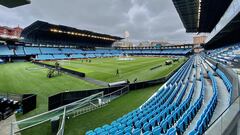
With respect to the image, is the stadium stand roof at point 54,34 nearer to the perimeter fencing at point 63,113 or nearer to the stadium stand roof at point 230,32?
the perimeter fencing at point 63,113

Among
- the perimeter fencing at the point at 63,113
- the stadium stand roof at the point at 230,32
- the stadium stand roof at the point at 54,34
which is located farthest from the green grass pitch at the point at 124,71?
the stadium stand roof at the point at 54,34

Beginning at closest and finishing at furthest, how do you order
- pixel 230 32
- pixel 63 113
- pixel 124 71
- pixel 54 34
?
pixel 63 113 < pixel 124 71 < pixel 230 32 < pixel 54 34

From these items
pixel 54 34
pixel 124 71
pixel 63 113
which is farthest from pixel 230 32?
pixel 54 34

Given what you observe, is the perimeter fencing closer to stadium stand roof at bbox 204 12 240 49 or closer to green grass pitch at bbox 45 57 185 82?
green grass pitch at bbox 45 57 185 82

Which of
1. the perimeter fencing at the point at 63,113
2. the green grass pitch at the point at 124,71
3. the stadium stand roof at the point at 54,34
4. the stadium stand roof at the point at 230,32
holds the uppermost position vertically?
the stadium stand roof at the point at 54,34

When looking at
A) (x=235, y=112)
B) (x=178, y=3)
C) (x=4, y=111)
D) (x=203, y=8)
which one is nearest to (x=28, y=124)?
(x=4, y=111)

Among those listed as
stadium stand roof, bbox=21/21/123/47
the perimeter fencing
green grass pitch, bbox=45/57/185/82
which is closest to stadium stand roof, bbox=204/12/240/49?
green grass pitch, bbox=45/57/185/82

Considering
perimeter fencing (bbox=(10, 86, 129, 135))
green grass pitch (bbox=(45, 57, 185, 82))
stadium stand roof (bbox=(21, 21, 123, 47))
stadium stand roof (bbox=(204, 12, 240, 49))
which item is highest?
stadium stand roof (bbox=(21, 21, 123, 47))

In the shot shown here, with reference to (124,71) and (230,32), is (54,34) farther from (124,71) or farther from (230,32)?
(230,32)

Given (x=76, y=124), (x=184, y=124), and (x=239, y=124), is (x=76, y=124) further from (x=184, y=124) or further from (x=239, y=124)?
(x=239, y=124)

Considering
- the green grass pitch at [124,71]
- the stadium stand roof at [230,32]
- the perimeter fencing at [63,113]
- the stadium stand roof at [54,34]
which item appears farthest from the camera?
the stadium stand roof at [54,34]

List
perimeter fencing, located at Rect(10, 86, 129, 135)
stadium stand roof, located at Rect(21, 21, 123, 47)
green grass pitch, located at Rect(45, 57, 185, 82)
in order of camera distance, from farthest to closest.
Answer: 1. stadium stand roof, located at Rect(21, 21, 123, 47)
2. green grass pitch, located at Rect(45, 57, 185, 82)
3. perimeter fencing, located at Rect(10, 86, 129, 135)

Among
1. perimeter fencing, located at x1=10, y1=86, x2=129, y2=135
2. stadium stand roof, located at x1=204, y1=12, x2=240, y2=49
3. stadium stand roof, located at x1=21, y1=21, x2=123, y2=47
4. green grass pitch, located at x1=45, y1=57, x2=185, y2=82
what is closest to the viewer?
perimeter fencing, located at x1=10, y1=86, x2=129, y2=135

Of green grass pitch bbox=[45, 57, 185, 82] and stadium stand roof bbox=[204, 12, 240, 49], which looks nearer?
stadium stand roof bbox=[204, 12, 240, 49]
